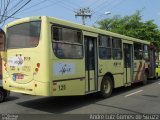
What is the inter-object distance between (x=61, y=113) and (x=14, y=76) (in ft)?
7.27

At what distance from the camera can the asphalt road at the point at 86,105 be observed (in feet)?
33.3

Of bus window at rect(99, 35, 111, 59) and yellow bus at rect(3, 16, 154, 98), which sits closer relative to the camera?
yellow bus at rect(3, 16, 154, 98)

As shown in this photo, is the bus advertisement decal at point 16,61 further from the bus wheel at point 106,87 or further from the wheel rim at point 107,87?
the wheel rim at point 107,87

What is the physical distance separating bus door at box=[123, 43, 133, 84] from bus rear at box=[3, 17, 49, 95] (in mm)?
6244

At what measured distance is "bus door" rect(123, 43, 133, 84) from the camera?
15406 millimetres

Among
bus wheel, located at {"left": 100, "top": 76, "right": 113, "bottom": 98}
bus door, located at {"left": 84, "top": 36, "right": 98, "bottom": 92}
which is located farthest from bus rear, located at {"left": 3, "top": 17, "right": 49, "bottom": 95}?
bus wheel, located at {"left": 100, "top": 76, "right": 113, "bottom": 98}

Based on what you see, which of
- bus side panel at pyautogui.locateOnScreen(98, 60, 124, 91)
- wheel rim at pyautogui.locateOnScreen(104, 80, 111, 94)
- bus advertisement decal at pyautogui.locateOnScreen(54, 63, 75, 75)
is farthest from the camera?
wheel rim at pyautogui.locateOnScreen(104, 80, 111, 94)

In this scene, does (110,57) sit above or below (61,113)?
above

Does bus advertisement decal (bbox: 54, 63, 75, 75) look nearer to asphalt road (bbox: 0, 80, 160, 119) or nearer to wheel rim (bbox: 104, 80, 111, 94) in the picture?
asphalt road (bbox: 0, 80, 160, 119)

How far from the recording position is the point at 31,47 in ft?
33.4

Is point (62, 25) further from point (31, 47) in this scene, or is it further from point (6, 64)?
point (6, 64)

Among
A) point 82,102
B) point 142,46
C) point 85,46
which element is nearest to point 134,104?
point 82,102

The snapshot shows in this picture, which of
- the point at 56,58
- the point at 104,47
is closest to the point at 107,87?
the point at 104,47

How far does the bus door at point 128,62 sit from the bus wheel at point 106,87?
6.24ft
